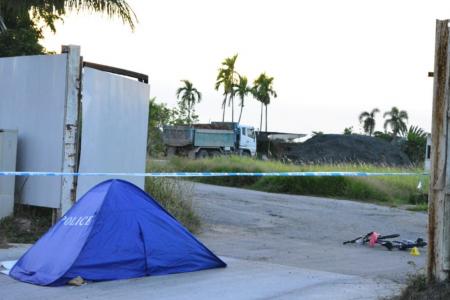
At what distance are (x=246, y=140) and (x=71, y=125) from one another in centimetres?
3455

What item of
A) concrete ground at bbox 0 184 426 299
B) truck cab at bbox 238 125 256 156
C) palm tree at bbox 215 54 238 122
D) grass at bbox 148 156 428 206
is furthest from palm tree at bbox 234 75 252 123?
concrete ground at bbox 0 184 426 299

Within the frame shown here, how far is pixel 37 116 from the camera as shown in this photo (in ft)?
35.8

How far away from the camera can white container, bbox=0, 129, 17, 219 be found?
1044 centimetres

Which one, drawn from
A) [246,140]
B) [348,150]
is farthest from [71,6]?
[348,150]

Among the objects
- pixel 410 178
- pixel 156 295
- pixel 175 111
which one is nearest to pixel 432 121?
pixel 156 295

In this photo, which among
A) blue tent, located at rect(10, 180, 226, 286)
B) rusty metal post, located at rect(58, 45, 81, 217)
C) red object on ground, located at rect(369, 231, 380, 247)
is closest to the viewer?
blue tent, located at rect(10, 180, 226, 286)

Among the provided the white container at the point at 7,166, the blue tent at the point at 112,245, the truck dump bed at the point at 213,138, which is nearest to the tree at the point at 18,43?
the white container at the point at 7,166

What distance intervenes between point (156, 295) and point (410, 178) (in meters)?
23.9

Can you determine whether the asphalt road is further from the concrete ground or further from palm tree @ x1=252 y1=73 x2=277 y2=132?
palm tree @ x1=252 y1=73 x2=277 y2=132

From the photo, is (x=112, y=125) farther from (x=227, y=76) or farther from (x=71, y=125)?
(x=227, y=76)

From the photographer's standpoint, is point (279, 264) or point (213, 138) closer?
point (279, 264)

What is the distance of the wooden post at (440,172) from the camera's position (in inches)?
234

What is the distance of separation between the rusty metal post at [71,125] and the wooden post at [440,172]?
6270 millimetres

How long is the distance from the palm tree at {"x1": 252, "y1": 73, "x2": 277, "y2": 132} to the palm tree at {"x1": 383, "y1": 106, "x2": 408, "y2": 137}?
78.4 feet
